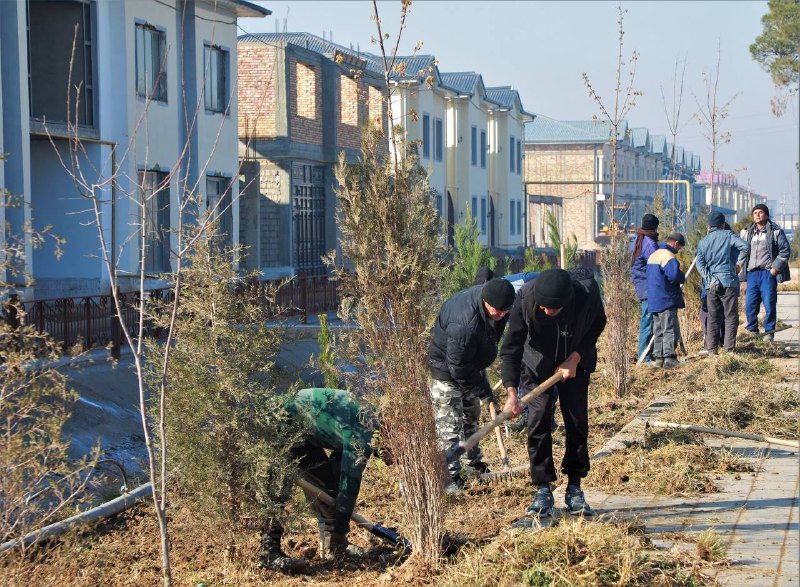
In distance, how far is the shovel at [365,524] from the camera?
605 centimetres

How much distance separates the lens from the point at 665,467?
7.37 meters

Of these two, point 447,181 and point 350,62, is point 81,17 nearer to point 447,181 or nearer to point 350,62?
point 350,62

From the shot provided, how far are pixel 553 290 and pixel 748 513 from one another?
1835mm

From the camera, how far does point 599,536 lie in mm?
5184

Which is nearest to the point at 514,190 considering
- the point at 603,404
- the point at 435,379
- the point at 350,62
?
the point at 350,62

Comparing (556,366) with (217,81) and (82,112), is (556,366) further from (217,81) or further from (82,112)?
(217,81)

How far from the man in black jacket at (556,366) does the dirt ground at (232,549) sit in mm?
418

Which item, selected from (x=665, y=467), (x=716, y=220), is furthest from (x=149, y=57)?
(x=665, y=467)

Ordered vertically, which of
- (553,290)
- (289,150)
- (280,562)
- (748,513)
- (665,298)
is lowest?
(280,562)

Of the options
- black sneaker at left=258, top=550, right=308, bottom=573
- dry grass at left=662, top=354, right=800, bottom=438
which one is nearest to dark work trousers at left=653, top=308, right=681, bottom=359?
dry grass at left=662, top=354, right=800, bottom=438

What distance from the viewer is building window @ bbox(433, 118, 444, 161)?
133 feet

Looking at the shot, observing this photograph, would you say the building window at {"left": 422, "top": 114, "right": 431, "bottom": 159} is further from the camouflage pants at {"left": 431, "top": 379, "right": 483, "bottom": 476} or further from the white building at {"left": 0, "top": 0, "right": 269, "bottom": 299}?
the camouflage pants at {"left": 431, "top": 379, "right": 483, "bottom": 476}

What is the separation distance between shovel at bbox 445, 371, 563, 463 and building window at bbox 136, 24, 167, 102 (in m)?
15.1

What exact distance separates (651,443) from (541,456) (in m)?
1.98
